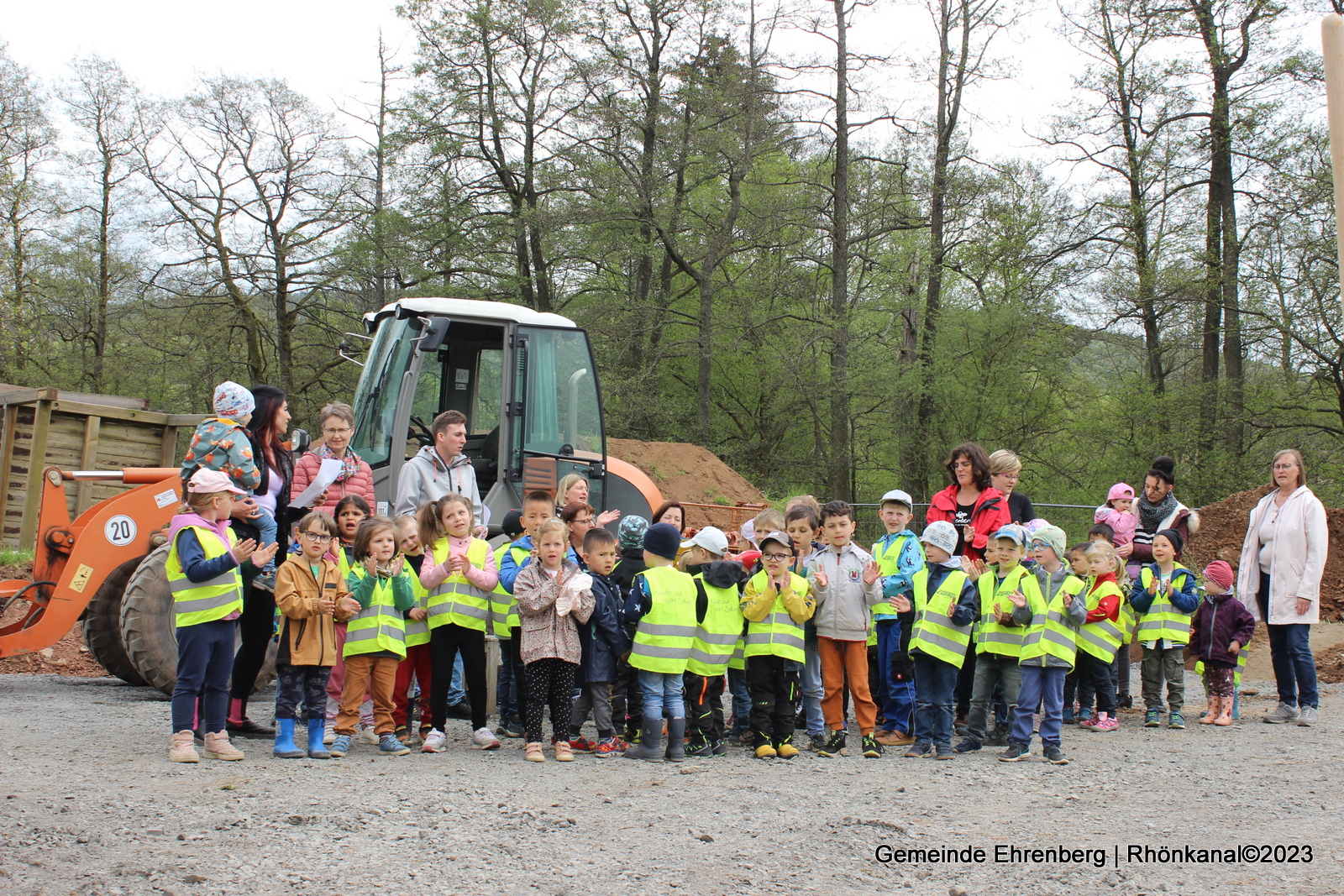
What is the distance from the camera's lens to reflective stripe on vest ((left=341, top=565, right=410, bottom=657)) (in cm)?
586

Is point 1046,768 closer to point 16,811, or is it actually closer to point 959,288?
point 16,811

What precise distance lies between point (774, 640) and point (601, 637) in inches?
40.4

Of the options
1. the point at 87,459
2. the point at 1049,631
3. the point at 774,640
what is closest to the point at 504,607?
the point at 774,640

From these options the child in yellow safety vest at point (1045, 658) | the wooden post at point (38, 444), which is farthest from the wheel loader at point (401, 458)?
the child in yellow safety vest at point (1045, 658)

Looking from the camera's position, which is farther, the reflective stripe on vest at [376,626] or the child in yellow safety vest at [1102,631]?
the child in yellow safety vest at [1102,631]

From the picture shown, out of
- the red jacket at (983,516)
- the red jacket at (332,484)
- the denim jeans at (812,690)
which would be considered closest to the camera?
the denim jeans at (812,690)

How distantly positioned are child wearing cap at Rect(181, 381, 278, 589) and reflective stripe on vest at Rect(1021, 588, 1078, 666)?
14.4 feet

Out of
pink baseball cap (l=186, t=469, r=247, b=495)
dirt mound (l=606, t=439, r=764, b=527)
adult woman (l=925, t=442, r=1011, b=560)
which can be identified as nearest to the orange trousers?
adult woman (l=925, t=442, r=1011, b=560)

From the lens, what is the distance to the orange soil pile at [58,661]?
9035mm

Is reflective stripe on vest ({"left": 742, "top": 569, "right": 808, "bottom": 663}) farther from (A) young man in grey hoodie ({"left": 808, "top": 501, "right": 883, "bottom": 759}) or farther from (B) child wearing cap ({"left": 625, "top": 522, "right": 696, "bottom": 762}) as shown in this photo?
(B) child wearing cap ({"left": 625, "top": 522, "right": 696, "bottom": 762})

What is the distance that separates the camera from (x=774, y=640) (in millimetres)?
6156

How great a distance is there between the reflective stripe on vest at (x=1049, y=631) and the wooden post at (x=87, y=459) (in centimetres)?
1054

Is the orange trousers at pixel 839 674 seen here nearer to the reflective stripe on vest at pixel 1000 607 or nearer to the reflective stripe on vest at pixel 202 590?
the reflective stripe on vest at pixel 1000 607

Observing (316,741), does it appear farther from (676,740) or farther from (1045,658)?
(1045,658)
